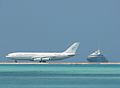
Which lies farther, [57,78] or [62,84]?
[57,78]

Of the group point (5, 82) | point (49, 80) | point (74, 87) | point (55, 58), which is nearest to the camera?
point (74, 87)

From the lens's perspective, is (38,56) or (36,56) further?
(36,56)

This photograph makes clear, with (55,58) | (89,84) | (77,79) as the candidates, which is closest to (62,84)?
(89,84)

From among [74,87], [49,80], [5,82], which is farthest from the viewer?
[49,80]

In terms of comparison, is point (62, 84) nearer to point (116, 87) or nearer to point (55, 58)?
point (116, 87)

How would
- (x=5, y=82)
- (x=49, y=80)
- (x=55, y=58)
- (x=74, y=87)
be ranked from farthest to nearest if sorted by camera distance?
(x=55, y=58) → (x=49, y=80) → (x=5, y=82) → (x=74, y=87)

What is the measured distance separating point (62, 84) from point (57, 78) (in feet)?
37.4

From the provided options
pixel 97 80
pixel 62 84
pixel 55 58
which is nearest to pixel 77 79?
pixel 97 80

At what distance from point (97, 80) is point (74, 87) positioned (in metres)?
11.4

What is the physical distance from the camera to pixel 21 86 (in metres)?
82.2

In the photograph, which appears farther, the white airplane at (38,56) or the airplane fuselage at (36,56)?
the airplane fuselage at (36,56)

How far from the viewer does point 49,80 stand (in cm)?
9325

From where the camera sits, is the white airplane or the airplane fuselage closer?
the white airplane

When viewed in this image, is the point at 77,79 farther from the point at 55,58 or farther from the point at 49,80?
the point at 55,58
